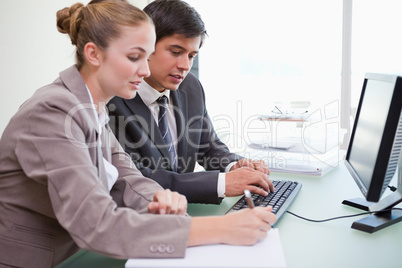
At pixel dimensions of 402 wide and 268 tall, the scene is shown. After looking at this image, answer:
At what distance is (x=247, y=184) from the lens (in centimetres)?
128

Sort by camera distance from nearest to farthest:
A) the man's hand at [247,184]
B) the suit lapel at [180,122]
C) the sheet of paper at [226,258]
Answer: the sheet of paper at [226,258] < the man's hand at [247,184] < the suit lapel at [180,122]

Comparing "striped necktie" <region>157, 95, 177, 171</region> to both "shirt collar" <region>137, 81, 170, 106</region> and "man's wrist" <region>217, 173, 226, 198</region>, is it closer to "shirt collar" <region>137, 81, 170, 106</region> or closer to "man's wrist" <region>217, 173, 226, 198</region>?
"shirt collar" <region>137, 81, 170, 106</region>

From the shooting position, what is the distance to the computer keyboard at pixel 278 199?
112 centimetres

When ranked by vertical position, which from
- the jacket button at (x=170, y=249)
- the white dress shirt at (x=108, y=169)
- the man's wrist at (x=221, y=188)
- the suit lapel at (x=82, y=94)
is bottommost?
the man's wrist at (x=221, y=188)

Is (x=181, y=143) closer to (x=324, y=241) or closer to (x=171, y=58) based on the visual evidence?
(x=171, y=58)

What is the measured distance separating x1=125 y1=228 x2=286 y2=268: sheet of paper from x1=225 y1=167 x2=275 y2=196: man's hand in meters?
0.47

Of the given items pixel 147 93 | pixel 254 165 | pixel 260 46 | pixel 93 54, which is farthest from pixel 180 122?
pixel 260 46

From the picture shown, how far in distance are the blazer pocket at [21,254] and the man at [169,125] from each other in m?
0.49

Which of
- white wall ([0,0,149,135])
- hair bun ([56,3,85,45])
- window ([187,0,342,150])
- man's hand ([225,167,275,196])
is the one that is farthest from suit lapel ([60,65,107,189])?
window ([187,0,342,150])

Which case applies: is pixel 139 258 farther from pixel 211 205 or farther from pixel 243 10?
pixel 243 10

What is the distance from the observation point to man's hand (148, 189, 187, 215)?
0.91m

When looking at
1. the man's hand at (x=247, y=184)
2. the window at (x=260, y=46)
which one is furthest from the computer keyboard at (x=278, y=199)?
the window at (x=260, y=46)

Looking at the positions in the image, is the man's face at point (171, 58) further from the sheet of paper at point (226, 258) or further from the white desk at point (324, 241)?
the sheet of paper at point (226, 258)

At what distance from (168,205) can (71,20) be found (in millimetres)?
552
